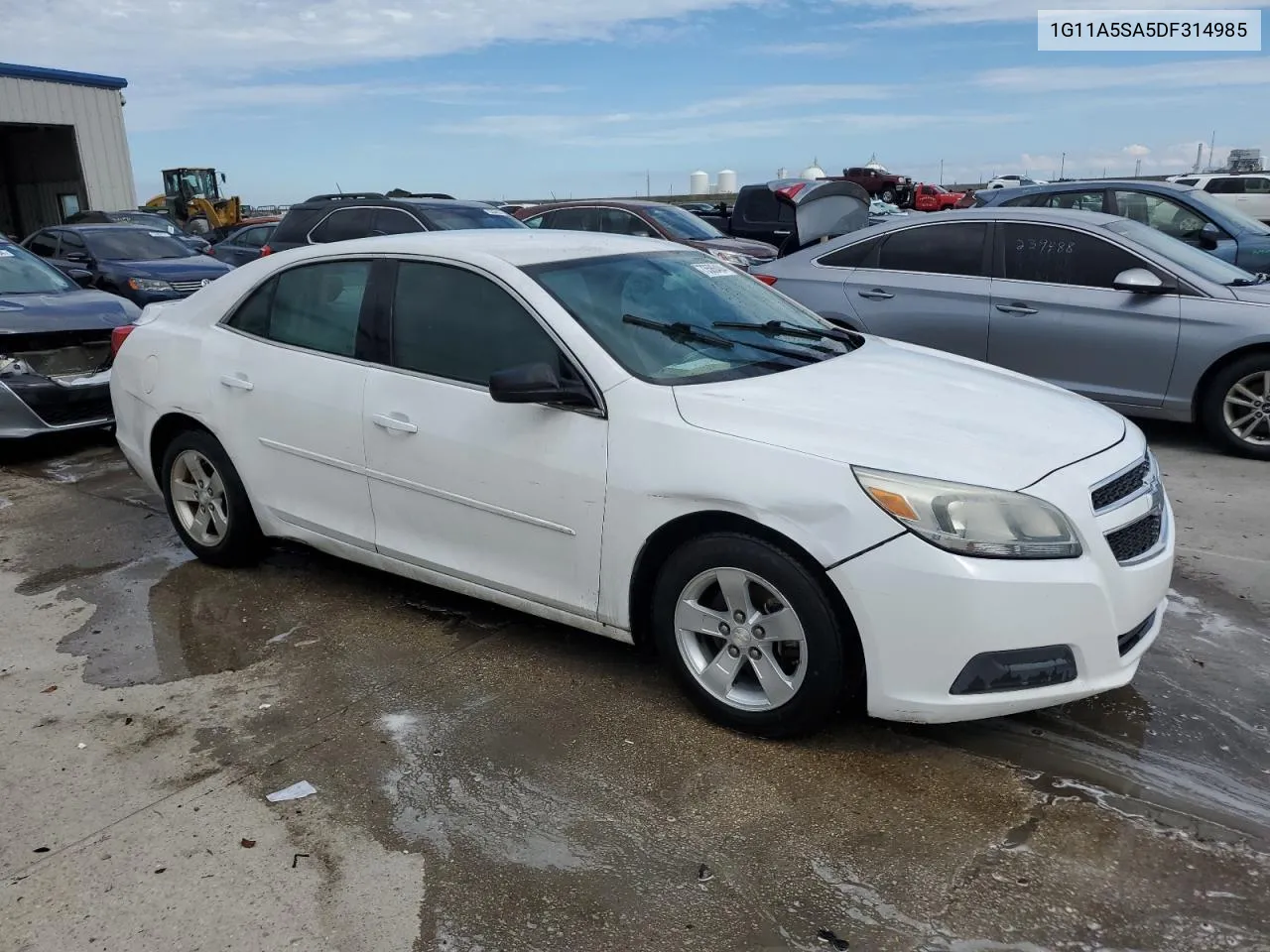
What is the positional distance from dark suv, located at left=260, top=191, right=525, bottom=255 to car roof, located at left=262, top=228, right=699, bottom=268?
20.8ft

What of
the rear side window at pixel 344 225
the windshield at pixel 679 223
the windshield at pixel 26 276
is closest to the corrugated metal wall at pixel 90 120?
the rear side window at pixel 344 225

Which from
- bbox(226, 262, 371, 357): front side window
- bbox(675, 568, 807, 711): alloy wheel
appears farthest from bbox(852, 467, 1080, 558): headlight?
bbox(226, 262, 371, 357): front side window

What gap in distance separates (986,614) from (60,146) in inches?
1224

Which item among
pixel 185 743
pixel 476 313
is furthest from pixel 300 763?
pixel 476 313

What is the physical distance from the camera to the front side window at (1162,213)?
32.0ft

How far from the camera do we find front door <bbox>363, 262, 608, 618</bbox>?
3.54 m

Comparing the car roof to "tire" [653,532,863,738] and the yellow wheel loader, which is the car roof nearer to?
"tire" [653,532,863,738]

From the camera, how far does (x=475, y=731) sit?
3492 mm

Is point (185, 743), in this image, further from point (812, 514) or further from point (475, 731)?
point (812, 514)

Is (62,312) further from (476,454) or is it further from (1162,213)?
(1162,213)

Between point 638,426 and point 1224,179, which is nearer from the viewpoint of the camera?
point 638,426

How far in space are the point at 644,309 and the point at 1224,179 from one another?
23661 mm

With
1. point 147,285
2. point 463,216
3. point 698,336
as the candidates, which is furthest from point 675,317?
point 147,285

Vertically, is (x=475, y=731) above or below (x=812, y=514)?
below
